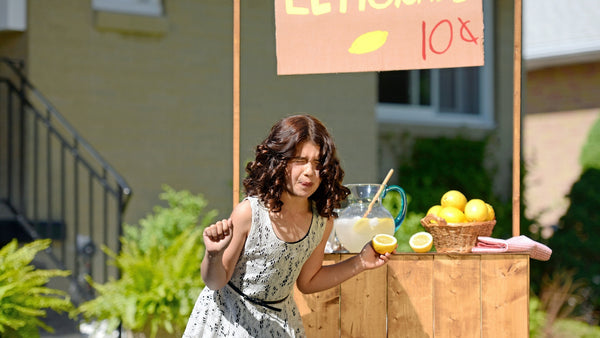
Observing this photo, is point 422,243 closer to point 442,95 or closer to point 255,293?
point 255,293

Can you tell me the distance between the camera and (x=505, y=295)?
10.6 feet

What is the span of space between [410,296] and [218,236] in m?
1.11

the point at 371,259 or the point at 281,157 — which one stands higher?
the point at 281,157

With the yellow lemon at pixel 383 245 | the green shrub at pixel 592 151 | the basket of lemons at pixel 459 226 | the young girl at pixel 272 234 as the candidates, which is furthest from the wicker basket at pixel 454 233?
the green shrub at pixel 592 151

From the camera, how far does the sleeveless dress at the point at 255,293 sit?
2695 millimetres

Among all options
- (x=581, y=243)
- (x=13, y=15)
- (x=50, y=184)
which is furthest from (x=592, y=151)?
(x=13, y=15)

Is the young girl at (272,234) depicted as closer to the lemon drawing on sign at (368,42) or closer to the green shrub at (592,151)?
the lemon drawing on sign at (368,42)

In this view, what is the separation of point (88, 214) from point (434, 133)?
4510mm

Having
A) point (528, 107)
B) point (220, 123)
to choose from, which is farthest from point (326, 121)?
point (528, 107)

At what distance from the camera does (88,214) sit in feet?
22.9

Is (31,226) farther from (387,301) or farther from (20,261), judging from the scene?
(387,301)

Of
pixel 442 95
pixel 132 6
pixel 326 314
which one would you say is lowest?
pixel 326 314

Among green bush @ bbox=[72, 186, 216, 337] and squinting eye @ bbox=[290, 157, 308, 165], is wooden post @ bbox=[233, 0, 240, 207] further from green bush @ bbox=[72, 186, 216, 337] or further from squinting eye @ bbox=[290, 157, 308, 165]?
green bush @ bbox=[72, 186, 216, 337]

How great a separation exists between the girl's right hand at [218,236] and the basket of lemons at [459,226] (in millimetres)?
1060
